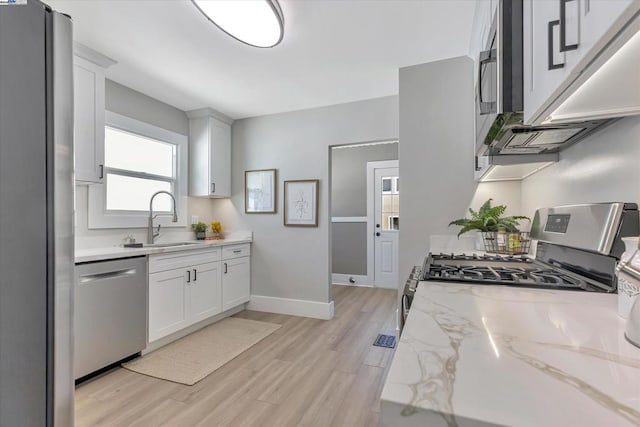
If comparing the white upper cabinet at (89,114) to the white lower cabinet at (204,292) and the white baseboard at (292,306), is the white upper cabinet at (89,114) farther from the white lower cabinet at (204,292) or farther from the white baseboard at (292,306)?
the white baseboard at (292,306)

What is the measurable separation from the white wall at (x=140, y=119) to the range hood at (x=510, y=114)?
9.86ft

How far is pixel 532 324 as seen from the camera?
671 millimetres

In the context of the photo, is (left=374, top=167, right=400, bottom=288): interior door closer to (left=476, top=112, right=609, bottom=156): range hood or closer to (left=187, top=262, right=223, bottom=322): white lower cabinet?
(left=187, top=262, right=223, bottom=322): white lower cabinet

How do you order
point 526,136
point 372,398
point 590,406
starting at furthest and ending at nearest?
point 372,398 → point 526,136 → point 590,406

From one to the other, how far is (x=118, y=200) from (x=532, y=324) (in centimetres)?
331

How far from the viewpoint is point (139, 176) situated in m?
3.10

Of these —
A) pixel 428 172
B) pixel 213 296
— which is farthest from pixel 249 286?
pixel 428 172

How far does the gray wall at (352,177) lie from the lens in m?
5.00

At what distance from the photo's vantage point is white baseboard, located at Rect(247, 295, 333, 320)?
3420 millimetres

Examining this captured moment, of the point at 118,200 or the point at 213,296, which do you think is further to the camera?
the point at 213,296

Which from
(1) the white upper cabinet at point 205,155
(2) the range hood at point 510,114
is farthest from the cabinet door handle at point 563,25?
(1) the white upper cabinet at point 205,155

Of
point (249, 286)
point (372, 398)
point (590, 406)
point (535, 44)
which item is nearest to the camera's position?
point (590, 406)

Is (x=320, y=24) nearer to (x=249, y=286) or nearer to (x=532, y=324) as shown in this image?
(x=532, y=324)

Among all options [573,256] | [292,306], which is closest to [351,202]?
[292,306]
